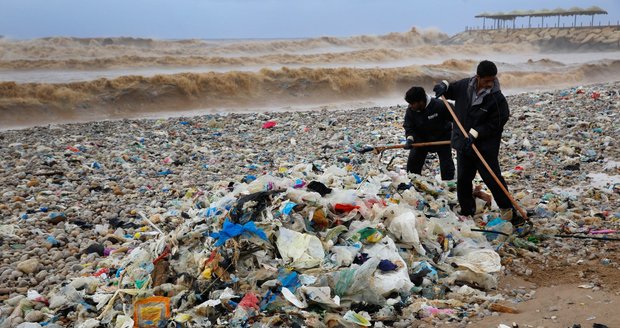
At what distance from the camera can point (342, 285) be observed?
3842 mm

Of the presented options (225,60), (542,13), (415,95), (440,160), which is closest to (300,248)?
(415,95)

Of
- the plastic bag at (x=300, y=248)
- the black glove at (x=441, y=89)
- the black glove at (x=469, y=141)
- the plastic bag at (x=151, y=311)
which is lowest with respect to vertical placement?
the plastic bag at (x=151, y=311)

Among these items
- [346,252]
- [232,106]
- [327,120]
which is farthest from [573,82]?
[346,252]

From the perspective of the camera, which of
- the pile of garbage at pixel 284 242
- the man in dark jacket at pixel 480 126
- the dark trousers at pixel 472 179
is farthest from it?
the dark trousers at pixel 472 179

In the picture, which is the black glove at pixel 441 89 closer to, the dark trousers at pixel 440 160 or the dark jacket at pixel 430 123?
the dark jacket at pixel 430 123

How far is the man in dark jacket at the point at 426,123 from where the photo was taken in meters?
5.73

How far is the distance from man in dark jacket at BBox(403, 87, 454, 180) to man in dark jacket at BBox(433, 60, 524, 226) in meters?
0.43

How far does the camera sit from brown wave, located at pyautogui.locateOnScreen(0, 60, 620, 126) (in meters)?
19.1

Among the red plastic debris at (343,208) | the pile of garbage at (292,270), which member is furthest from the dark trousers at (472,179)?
the red plastic debris at (343,208)

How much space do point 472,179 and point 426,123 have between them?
0.90 m

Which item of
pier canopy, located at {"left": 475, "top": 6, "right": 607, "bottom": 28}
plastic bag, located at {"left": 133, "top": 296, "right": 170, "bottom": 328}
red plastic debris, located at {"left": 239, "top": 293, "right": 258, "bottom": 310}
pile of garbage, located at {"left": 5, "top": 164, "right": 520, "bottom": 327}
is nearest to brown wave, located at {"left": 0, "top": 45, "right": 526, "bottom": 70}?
pier canopy, located at {"left": 475, "top": 6, "right": 607, "bottom": 28}

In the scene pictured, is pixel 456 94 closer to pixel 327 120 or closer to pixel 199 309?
pixel 199 309

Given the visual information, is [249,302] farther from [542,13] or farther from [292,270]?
[542,13]

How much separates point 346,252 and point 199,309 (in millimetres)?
1150
